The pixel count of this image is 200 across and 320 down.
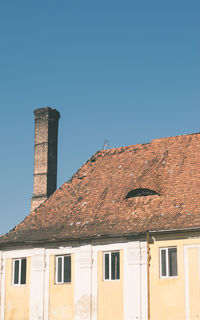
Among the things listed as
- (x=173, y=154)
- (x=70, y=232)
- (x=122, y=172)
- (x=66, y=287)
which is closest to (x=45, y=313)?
(x=66, y=287)

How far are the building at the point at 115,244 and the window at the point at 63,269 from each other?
4 centimetres

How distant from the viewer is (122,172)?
87.1ft

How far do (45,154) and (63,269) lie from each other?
7.21 m

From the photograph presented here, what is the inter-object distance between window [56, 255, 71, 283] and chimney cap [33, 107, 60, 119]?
28.7 feet

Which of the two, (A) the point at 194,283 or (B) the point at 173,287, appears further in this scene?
(B) the point at 173,287

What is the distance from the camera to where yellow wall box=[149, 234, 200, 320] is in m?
21.3

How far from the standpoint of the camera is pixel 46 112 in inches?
1197

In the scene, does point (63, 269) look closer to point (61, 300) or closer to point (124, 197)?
point (61, 300)

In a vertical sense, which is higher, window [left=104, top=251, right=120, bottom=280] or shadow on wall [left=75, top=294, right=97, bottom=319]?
window [left=104, top=251, right=120, bottom=280]

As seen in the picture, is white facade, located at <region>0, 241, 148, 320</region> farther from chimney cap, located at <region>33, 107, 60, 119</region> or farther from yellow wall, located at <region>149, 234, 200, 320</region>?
chimney cap, located at <region>33, 107, 60, 119</region>

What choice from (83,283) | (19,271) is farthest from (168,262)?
(19,271)

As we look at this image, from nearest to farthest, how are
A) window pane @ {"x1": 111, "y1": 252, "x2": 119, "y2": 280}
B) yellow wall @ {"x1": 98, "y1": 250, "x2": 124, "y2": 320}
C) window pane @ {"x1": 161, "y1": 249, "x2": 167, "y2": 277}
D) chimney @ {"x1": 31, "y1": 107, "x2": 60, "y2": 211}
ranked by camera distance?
window pane @ {"x1": 161, "y1": 249, "x2": 167, "y2": 277} < yellow wall @ {"x1": 98, "y1": 250, "x2": 124, "y2": 320} < window pane @ {"x1": 111, "y1": 252, "x2": 119, "y2": 280} < chimney @ {"x1": 31, "y1": 107, "x2": 60, "y2": 211}

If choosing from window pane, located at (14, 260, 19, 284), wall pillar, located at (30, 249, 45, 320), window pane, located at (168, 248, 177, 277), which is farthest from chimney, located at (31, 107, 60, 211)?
window pane, located at (168, 248, 177, 277)

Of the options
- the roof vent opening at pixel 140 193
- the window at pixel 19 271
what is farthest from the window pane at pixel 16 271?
the roof vent opening at pixel 140 193
